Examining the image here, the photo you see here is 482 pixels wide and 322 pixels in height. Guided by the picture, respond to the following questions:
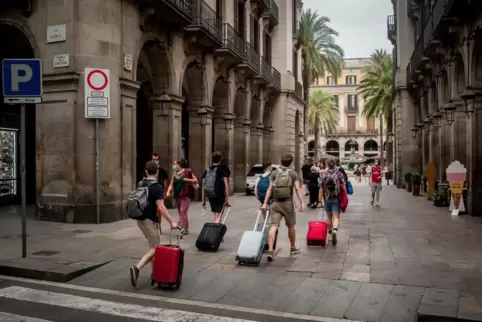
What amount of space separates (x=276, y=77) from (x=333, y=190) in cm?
2336

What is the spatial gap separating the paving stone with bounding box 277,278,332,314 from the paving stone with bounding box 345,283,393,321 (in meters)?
0.46

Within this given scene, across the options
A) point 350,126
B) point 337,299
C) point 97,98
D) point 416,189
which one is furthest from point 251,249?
point 350,126

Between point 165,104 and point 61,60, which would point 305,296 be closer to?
point 61,60

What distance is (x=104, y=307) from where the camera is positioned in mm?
5977

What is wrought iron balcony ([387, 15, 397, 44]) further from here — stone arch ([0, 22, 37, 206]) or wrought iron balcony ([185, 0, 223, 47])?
stone arch ([0, 22, 37, 206])

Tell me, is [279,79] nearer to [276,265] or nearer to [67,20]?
[67,20]

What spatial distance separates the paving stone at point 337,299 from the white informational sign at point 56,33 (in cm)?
962

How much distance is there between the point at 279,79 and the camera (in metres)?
33.3

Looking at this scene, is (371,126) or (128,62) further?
(371,126)

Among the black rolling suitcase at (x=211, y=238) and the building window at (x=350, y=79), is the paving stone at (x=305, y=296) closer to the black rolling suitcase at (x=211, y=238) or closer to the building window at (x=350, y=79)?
the black rolling suitcase at (x=211, y=238)

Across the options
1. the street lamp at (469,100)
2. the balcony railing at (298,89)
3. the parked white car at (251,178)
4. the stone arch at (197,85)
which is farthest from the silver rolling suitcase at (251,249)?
the balcony railing at (298,89)

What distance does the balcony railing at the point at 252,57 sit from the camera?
25891 millimetres

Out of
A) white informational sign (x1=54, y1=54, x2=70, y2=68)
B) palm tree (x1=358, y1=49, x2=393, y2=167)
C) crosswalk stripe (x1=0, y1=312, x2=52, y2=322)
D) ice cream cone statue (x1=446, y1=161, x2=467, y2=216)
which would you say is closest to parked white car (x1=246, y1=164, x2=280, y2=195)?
ice cream cone statue (x1=446, y1=161, x2=467, y2=216)

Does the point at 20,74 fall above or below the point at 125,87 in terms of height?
below
